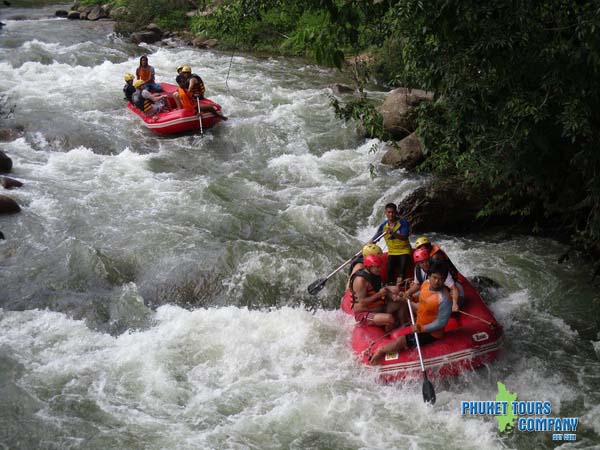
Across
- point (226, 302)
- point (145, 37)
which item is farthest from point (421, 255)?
point (145, 37)

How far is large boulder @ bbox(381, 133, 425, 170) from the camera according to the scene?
1113 cm

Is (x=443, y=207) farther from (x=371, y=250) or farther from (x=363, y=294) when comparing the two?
(x=363, y=294)

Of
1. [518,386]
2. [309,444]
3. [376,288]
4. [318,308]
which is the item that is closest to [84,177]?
[318,308]

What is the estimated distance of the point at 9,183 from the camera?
1043 cm

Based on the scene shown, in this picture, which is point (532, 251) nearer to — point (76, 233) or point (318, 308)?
point (318, 308)

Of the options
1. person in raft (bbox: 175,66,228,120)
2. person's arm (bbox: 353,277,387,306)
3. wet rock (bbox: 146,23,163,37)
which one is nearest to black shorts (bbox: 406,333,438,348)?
person's arm (bbox: 353,277,387,306)

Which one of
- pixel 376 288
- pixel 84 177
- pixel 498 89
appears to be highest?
pixel 498 89

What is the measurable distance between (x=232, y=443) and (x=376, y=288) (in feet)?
7.27

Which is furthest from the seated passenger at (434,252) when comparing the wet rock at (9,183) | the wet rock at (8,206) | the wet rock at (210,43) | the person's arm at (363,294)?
the wet rock at (210,43)

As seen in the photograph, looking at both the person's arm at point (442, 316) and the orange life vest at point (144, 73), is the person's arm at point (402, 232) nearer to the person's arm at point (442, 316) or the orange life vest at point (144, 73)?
the person's arm at point (442, 316)

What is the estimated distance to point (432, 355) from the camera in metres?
6.49

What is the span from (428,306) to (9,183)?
7.13 meters

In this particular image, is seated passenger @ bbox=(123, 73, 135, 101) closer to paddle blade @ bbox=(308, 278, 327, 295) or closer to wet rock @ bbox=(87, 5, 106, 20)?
paddle blade @ bbox=(308, 278, 327, 295)

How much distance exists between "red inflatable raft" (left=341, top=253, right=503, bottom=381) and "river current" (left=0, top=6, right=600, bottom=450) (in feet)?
0.50
